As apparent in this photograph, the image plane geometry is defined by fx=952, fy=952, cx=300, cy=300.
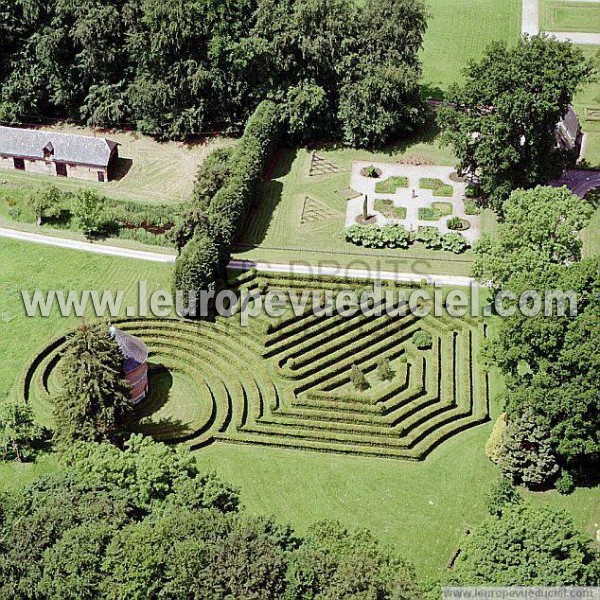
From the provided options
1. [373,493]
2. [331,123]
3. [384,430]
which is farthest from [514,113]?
[373,493]

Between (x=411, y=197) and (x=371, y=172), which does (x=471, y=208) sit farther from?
(x=371, y=172)

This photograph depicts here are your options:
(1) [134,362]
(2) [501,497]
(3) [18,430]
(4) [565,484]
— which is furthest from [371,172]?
(3) [18,430]

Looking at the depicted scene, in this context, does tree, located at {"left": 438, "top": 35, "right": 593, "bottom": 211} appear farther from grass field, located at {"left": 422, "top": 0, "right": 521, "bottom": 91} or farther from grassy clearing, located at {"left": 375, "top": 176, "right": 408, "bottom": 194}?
grass field, located at {"left": 422, "top": 0, "right": 521, "bottom": 91}

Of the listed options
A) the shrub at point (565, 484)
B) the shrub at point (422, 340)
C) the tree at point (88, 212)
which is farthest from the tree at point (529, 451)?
the tree at point (88, 212)

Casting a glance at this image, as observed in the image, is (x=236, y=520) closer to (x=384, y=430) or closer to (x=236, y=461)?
(x=236, y=461)

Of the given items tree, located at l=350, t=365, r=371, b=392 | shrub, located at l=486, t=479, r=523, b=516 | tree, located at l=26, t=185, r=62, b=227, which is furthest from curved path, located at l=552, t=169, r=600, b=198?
tree, located at l=26, t=185, r=62, b=227

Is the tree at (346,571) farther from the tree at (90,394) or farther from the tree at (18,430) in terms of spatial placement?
the tree at (18,430)
